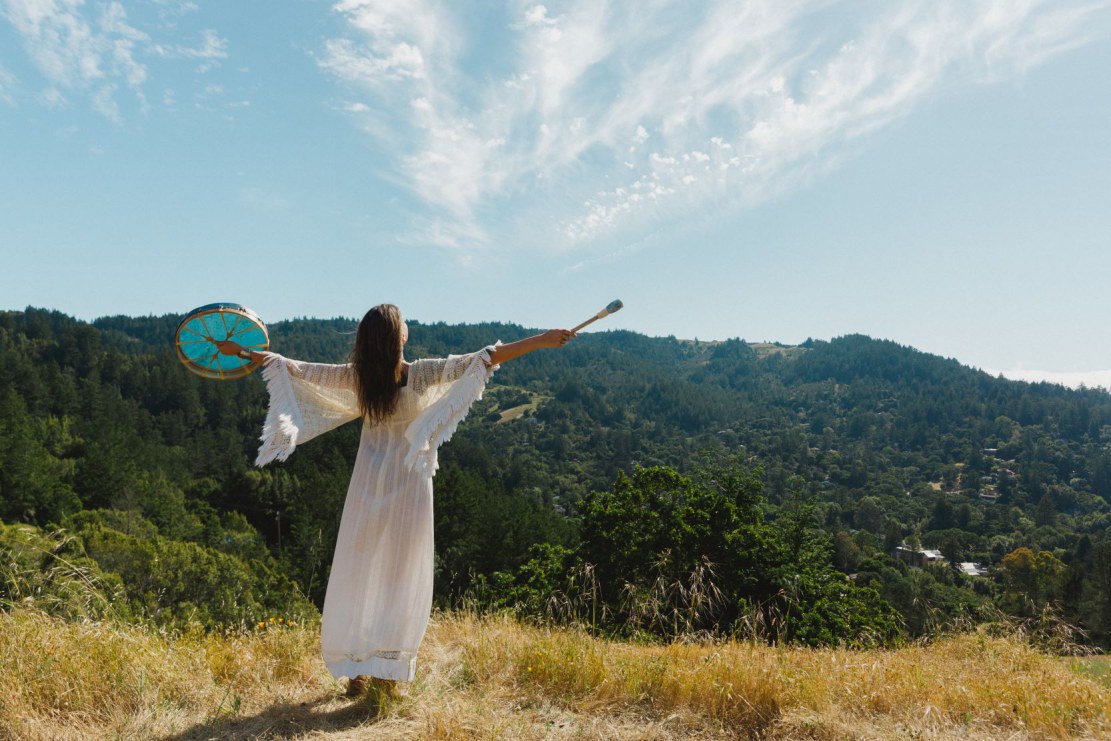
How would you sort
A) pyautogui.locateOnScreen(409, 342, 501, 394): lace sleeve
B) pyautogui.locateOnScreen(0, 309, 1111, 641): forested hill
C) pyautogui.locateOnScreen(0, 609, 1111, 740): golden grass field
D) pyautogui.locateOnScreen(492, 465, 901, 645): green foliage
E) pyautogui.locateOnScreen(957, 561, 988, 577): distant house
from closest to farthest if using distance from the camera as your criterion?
pyautogui.locateOnScreen(0, 609, 1111, 740): golden grass field < pyautogui.locateOnScreen(409, 342, 501, 394): lace sleeve < pyautogui.locateOnScreen(492, 465, 901, 645): green foliage < pyautogui.locateOnScreen(0, 309, 1111, 641): forested hill < pyautogui.locateOnScreen(957, 561, 988, 577): distant house

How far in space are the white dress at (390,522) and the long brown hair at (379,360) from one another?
8 centimetres

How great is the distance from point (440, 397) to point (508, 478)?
10414 centimetres

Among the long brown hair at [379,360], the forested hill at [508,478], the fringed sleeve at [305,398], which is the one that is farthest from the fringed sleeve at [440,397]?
the forested hill at [508,478]

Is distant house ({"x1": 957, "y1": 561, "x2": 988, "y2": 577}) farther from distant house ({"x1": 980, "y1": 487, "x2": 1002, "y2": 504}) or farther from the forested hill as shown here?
distant house ({"x1": 980, "y1": 487, "x2": 1002, "y2": 504})

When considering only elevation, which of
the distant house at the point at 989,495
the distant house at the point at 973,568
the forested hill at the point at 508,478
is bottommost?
the distant house at the point at 973,568

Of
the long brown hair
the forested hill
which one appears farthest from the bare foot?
the forested hill

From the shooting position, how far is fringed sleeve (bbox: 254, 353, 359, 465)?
13.3 feet

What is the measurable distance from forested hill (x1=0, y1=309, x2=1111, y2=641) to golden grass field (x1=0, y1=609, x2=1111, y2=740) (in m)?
2.22

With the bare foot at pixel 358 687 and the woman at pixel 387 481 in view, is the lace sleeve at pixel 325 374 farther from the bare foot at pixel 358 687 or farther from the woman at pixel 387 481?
the bare foot at pixel 358 687

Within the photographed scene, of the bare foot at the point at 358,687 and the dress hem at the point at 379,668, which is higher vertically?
the dress hem at the point at 379,668

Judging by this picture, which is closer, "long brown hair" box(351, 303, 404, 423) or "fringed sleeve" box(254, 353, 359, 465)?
"long brown hair" box(351, 303, 404, 423)

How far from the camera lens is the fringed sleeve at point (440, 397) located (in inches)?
A: 151

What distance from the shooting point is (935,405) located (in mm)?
197500

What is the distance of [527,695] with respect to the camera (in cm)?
386
